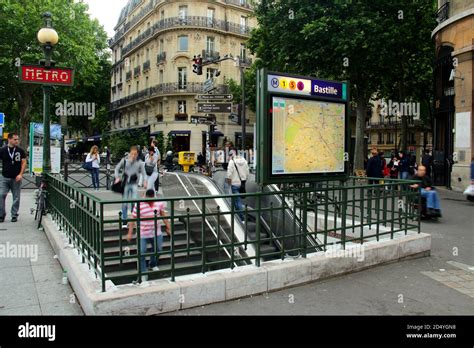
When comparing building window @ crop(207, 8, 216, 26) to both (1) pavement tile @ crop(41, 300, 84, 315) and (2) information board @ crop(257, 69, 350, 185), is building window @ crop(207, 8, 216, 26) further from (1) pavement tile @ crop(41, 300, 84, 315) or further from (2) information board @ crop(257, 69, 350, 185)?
(1) pavement tile @ crop(41, 300, 84, 315)

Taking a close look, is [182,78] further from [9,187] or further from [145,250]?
[145,250]

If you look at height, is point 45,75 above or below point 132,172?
above

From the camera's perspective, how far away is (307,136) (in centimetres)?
568

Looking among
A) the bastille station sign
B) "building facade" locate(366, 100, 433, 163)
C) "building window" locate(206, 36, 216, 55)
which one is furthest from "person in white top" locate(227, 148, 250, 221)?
"building facade" locate(366, 100, 433, 163)

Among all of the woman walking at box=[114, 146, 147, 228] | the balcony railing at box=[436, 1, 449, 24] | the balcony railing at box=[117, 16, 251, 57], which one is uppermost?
the balcony railing at box=[117, 16, 251, 57]

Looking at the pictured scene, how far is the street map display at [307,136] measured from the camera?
5.29 metres

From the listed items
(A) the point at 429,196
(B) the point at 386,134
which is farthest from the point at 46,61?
(B) the point at 386,134

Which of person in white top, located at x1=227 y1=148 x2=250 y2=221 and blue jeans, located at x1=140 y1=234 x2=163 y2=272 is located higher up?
person in white top, located at x1=227 y1=148 x2=250 y2=221

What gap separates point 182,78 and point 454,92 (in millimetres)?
29178

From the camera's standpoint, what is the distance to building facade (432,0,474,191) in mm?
17188

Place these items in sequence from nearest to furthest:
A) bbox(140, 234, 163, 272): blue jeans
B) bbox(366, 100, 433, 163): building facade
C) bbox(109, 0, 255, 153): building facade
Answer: bbox(140, 234, 163, 272): blue jeans → bbox(109, 0, 255, 153): building facade → bbox(366, 100, 433, 163): building facade

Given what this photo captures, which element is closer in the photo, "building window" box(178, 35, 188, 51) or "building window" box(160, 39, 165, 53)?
"building window" box(178, 35, 188, 51)

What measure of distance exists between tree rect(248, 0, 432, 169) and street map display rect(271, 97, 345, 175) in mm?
A: 14523
